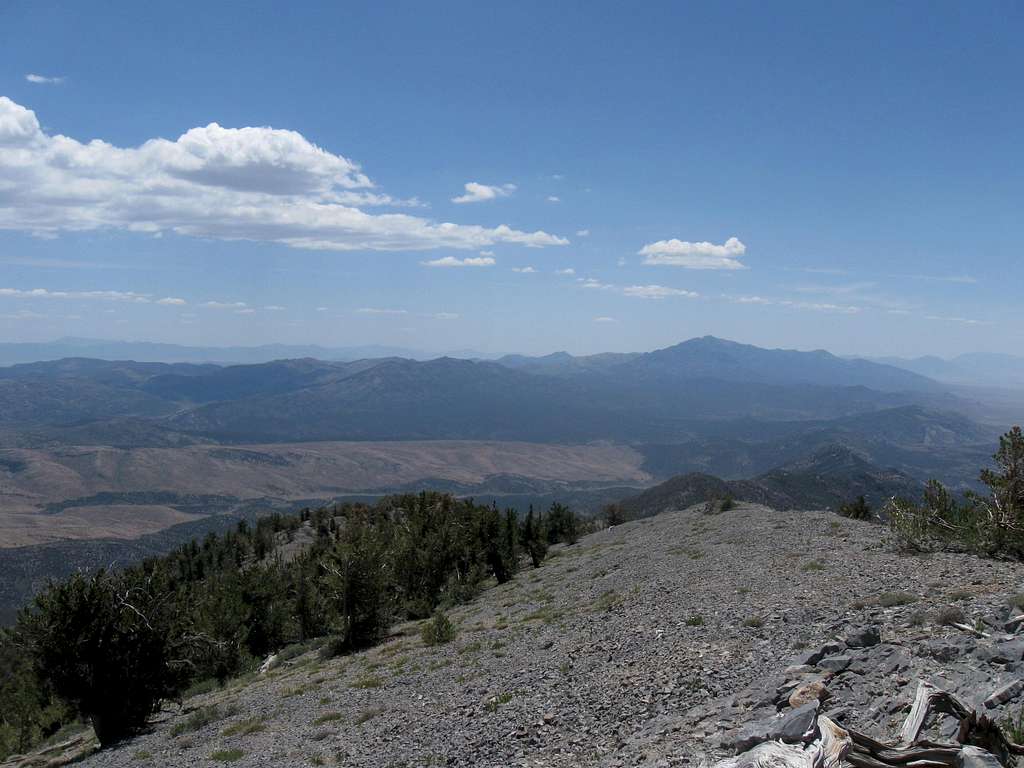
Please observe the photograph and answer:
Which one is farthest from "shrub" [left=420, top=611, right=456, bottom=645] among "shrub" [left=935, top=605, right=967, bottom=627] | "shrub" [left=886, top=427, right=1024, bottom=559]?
"shrub" [left=935, top=605, right=967, bottom=627]

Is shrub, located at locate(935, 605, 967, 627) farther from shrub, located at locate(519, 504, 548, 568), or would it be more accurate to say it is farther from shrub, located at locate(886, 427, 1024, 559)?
shrub, located at locate(519, 504, 548, 568)

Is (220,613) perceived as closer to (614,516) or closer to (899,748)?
(899,748)

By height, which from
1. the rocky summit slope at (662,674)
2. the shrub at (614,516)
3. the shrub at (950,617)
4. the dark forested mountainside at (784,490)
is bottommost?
the dark forested mountainside at (784,490)

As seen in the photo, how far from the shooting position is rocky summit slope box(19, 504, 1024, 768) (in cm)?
916

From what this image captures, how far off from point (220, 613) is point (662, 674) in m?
35.8

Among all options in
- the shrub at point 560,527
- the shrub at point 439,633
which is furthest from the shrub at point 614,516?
→ the shrub at point 439,633

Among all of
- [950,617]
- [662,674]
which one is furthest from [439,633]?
[950,617]

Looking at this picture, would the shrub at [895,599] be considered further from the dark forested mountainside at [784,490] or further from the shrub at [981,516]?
the dark forested mountainside at [784,490]

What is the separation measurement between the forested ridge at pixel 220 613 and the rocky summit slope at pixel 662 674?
2.34 metres

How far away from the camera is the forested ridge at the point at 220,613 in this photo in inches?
865

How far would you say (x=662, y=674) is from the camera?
1291 cm

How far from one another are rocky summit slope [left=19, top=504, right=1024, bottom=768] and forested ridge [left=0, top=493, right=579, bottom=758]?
234cm

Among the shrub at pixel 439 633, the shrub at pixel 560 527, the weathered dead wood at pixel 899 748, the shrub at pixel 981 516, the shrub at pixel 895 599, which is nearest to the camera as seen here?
the weathered dead wood at pixel 899 748

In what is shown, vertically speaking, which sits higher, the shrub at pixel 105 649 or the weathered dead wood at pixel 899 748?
the weathered dead wood at pixel 899 748
